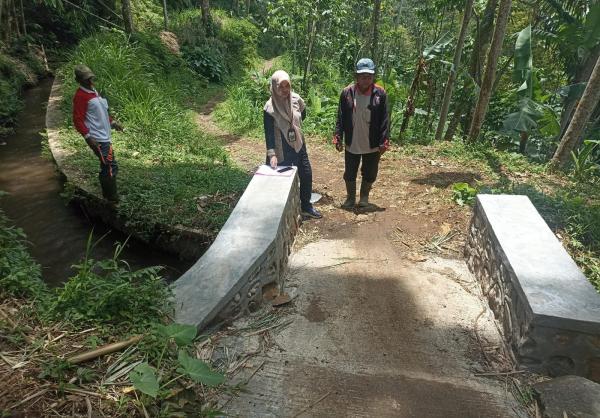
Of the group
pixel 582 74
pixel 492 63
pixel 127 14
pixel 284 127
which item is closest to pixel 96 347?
pixel 284 127

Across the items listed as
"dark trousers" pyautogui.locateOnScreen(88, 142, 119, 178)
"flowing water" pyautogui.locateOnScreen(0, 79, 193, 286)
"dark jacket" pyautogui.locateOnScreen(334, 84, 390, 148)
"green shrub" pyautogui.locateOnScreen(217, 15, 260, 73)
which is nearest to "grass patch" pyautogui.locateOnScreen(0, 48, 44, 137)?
"flowing water" pyautogui.locateOnScreen(0, 79, 193, 286)

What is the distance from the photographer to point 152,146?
7.89 metres

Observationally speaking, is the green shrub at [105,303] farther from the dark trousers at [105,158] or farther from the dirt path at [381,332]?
the dark trousers at [105,158]

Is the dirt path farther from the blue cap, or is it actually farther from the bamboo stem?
the blue cap

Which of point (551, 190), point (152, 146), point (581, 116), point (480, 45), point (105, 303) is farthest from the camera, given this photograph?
point (480, 45)

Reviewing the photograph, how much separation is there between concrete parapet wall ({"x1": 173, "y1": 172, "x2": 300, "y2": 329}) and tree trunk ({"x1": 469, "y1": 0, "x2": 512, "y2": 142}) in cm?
467

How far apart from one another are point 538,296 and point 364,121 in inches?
115

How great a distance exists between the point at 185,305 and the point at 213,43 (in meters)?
16.7

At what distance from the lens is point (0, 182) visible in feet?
21.8

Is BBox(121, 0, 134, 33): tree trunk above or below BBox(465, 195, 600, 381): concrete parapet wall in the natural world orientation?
above

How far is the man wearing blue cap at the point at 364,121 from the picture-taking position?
4711mm

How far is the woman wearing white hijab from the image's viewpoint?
14.6 feet

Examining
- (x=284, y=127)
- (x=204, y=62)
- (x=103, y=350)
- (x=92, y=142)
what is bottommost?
(x=103, y=350)

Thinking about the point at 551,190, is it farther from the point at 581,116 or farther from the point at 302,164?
the point at 302,164
